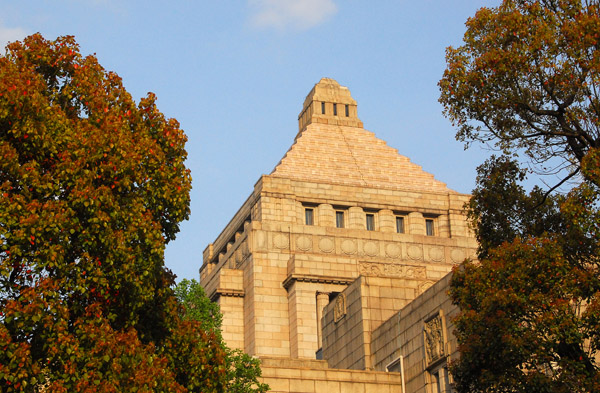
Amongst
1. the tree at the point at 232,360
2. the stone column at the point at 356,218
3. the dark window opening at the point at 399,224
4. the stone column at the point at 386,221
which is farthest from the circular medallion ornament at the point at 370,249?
the tree at the point at 232,360

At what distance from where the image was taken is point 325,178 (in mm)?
76875

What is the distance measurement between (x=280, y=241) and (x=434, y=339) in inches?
1103

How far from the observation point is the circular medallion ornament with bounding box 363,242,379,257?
232 feet

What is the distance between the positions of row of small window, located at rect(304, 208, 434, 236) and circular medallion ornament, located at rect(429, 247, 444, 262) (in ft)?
11.5

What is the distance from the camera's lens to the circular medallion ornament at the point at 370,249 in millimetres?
70750

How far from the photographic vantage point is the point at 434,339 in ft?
142

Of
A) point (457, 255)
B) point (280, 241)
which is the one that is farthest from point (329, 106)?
point (457, 255)

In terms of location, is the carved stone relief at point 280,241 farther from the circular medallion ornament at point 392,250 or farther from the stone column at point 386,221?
the stone column at point 386,221

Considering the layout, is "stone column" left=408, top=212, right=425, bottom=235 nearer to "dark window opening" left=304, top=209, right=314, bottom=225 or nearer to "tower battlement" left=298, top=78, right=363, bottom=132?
"dark window opening" left=304, top=209, right=314, bottom=225

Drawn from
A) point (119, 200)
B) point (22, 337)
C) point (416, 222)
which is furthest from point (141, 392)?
point (416, 222)

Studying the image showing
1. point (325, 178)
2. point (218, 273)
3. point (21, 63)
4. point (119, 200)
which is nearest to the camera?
point (119, 200)

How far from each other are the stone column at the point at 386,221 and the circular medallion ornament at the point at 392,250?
2815 mm

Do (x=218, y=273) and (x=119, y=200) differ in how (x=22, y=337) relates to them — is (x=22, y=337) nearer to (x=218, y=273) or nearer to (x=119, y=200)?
(x=119, y=200)

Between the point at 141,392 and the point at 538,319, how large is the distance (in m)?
9.18
